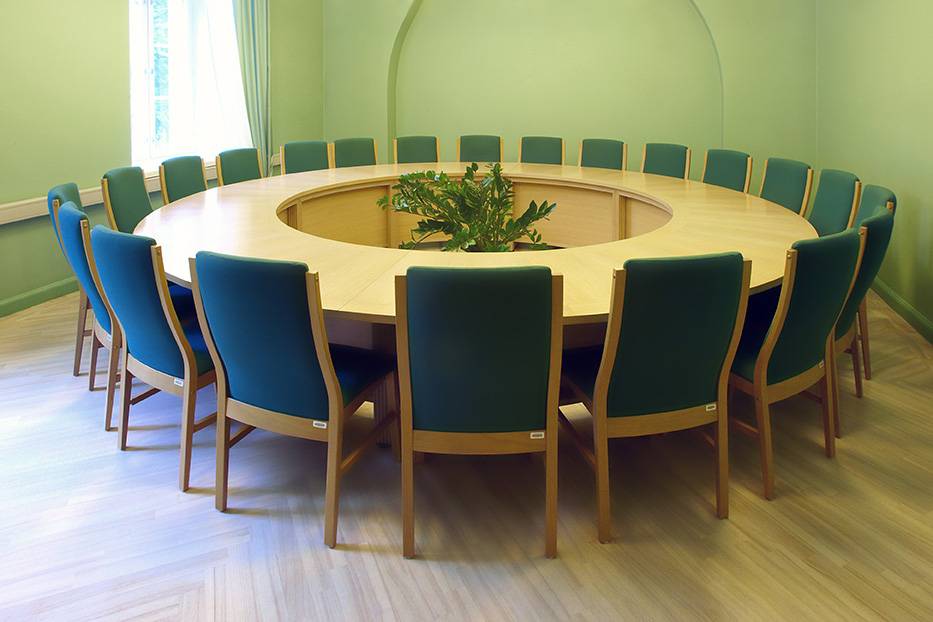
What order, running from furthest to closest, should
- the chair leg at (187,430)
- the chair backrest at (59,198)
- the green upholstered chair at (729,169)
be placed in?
the green upholstered chair at (729,169) → the chair backrest at (59,198) → the chair leg at (187,430)

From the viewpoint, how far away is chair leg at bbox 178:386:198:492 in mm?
2814

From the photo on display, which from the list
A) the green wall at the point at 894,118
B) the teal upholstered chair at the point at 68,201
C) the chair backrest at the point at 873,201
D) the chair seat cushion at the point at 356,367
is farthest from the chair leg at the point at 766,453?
the teal upholstered chair at the point at 68,201

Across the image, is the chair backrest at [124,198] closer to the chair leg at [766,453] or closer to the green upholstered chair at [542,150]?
the chair leg at [766,453]

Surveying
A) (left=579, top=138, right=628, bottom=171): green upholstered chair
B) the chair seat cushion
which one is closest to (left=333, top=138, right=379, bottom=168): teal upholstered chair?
(left=579, top=138, right=628, bottom=171): green upholstered chair

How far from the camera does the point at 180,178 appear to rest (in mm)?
4949

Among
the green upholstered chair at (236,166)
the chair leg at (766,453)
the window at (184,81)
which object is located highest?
the window at (184,81)

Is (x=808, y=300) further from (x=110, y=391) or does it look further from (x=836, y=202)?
(x=110, y=391)

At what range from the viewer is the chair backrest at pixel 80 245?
299 centimetres

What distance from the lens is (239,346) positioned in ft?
8.23

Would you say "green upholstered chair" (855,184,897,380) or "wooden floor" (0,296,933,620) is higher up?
"green upholstered chair" (855,184,897,380)

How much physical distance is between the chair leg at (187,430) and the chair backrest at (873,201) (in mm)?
2800

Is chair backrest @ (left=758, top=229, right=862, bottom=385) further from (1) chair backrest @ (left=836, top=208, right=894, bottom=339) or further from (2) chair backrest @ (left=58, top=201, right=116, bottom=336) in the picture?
(2) chair backrest @ (left=58, top=201, right=116, bottom=336)

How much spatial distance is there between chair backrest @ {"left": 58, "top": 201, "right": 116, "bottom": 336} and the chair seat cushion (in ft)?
3.32

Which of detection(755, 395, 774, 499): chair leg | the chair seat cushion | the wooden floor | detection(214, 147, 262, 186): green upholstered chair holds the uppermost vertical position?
detection(214, 147, 262, 186): green upholstered chair
